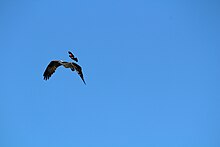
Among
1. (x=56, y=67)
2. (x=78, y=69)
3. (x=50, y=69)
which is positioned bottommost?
(x=78, y=69)

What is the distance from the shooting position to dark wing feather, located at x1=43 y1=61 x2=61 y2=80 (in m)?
28.8

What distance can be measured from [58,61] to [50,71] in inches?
58.3

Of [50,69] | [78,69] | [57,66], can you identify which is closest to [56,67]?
[57,66]

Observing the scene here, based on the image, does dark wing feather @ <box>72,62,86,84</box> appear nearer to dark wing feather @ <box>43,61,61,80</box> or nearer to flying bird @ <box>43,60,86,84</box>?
flying bird @ <box>43,60,86,84</box>

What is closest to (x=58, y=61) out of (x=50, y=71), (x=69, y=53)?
(x=50, y=71)

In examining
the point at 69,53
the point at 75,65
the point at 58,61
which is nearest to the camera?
the point at 69,53

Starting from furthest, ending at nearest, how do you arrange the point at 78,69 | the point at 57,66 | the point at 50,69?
the point at 50,69 < the point at 57,66 < the point at 78,69

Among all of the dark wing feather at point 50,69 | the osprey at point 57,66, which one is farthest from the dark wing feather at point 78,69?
the dark wing feather at point 50,69

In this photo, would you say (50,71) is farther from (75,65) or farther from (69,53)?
(69,53)

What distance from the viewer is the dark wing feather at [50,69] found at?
28750 millimetres

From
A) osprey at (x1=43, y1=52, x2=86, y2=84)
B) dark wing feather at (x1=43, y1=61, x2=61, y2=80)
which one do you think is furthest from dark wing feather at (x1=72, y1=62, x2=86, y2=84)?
dark wing feather at (x1=43, y1=61, x2=61, y2=80)

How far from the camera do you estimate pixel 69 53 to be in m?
23.5

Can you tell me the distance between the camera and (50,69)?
2911 cm

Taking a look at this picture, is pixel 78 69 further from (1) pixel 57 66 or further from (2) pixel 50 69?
(2) pixel 50 69
